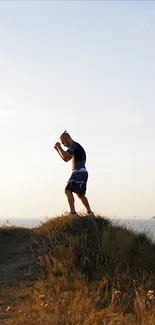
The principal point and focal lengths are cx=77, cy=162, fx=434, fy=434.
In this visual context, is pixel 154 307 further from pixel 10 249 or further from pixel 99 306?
pixel 10 249

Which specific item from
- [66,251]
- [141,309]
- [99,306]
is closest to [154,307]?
[141,309]

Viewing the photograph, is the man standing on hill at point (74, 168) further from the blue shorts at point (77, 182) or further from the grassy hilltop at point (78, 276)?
the grassy hilltop at point (78, 276)

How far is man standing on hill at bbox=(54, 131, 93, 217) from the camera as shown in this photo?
952cm

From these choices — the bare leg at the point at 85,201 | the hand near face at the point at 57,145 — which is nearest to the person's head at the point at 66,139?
the hand near face at the point at 57,145

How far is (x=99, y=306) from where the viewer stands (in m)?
5.54

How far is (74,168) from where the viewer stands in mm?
9695

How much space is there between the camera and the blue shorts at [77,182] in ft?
31.4

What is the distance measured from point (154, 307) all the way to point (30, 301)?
187 centimetres

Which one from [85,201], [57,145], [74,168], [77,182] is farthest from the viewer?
[85,201]

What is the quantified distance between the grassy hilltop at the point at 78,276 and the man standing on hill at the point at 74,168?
0.53 m

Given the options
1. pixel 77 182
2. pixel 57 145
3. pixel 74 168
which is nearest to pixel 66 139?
pixel 57 145

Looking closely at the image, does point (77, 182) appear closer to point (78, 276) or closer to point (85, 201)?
point (85, 201)

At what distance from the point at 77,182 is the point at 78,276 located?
124 inches

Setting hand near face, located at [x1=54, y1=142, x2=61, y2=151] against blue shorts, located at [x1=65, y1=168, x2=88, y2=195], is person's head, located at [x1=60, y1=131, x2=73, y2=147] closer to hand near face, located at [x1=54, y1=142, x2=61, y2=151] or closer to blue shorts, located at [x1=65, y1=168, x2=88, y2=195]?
hand near face, located at [x1=54, y1=142, x2=61, y2=151]
